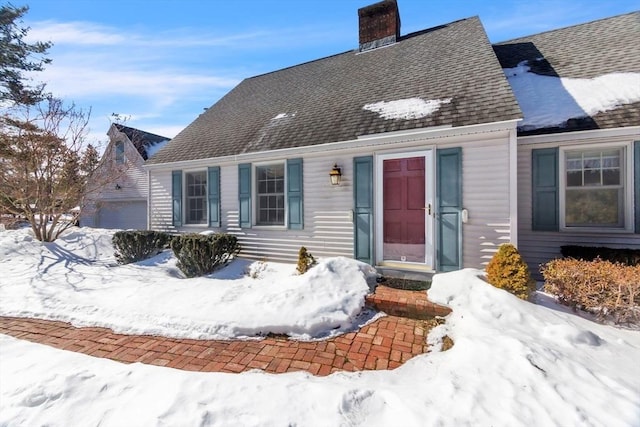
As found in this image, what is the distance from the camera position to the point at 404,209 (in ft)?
19.6

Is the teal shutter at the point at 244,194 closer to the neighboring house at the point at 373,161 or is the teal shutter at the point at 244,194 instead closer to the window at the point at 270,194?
the neighboring house at the point at 373,161

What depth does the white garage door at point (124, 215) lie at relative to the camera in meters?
15.8

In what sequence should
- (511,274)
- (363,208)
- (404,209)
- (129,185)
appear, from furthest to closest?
1. (129,185)
2. (363,208)
3. (404,209)
4. (511,274)

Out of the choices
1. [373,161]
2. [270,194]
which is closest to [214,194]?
[270,194]

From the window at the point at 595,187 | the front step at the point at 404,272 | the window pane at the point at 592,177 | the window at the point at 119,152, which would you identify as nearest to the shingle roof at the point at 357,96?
the window at the point at 595,187

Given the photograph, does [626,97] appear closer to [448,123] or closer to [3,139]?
[448,123]

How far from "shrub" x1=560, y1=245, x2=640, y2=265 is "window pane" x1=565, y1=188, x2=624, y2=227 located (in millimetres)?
627

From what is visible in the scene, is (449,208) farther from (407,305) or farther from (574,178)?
(574,178)

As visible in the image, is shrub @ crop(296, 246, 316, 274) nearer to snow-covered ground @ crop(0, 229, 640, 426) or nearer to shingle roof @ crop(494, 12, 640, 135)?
snow-covered ground @ crop(0, 229, 640, 426)

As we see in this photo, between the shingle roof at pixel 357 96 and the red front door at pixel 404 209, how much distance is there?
0.85 metres

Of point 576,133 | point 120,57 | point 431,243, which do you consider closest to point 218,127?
point 120,57

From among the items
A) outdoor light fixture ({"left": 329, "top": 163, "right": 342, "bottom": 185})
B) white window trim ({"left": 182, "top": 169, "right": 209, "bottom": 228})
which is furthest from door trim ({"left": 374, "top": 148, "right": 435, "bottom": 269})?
white window trim ({"left": 182, "top": 169, "right": 209, "bottom": 228})

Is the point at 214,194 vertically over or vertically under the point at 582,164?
under

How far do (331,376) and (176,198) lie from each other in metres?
7.88
